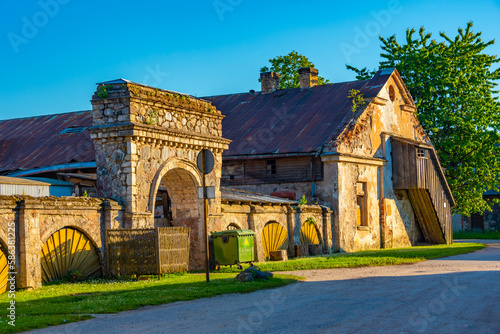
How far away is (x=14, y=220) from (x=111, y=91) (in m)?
4.79

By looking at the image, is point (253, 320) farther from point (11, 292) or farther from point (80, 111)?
point (80, 111)

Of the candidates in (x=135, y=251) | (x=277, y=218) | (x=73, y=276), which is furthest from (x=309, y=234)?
(x=73, y=276)

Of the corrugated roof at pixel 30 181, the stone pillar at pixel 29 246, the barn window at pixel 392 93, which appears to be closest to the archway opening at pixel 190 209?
the corrugated roof at pixel 30 181

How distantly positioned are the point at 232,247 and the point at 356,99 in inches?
557

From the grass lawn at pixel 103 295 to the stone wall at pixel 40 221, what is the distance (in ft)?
2.09

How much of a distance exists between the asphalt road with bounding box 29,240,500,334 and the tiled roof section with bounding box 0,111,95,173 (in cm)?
1641

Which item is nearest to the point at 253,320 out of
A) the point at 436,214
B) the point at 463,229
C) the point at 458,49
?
the point at 436,214

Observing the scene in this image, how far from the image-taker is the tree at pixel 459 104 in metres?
35.5

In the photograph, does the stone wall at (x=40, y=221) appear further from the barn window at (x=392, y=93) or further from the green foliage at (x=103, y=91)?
the barn window at (x=392, y=93)

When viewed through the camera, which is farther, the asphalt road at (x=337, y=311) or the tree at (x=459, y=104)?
the tree at (x=459, y=104)

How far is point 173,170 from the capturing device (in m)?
19.8

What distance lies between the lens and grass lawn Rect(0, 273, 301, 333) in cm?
1040

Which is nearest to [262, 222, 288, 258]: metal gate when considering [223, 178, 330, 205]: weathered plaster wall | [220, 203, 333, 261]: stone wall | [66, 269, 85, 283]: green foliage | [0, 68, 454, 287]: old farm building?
[0, 68, 454, 287]: old farm building

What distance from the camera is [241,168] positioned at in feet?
102
